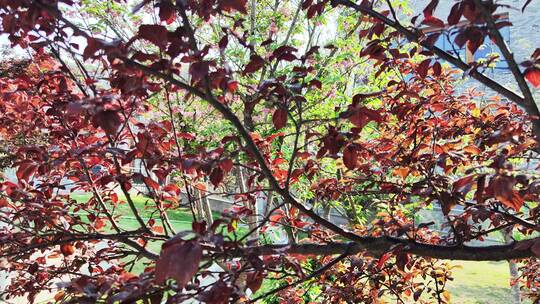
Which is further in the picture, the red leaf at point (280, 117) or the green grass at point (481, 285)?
the green grass at point (481, 285)

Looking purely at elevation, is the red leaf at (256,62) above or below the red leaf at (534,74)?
above

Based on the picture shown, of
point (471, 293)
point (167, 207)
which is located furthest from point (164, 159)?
point (471, 293)

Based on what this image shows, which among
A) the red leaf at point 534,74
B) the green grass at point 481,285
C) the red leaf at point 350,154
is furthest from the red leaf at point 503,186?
the green grass at point 481,285

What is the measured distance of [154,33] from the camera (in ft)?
3.24

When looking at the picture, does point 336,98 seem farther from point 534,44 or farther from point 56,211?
point 534,44

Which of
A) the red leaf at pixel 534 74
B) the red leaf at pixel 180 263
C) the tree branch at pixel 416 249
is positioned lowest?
the red leaf at pixel 180 263

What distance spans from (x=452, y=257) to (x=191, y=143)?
310 cm

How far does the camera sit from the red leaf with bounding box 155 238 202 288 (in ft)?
2.33

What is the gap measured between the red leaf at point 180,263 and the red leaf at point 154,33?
19.7 inches

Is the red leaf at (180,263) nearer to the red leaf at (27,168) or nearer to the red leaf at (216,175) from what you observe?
the red leaf at (216,175)

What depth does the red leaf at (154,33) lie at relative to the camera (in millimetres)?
984

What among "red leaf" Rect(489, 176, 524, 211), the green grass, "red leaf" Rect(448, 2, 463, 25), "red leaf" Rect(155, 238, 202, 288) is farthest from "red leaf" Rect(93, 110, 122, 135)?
the green grass

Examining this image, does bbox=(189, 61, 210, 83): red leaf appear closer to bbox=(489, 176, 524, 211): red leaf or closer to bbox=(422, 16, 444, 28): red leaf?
bbox=(489, 176, 524, 211): red leaf

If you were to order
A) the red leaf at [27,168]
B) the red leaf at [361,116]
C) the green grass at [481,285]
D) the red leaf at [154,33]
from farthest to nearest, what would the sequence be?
the green grass at [481,285], the red leaf at [27,168], the red leaf at [361,116], the red leaf at [154,33]
